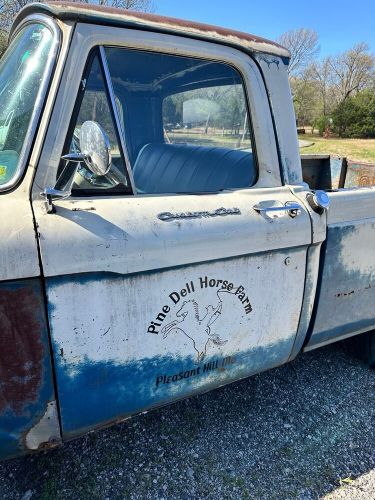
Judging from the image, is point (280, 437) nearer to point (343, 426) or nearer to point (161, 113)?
point (343, 426)

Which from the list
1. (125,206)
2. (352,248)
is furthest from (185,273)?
(352,248)

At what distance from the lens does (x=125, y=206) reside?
4.93 feet

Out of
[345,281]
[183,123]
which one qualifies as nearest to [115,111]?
[183,123]

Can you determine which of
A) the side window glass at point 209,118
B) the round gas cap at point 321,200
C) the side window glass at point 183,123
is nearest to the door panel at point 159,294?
the round gas cap at point 321,200

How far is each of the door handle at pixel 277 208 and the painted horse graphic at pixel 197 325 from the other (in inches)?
15.3

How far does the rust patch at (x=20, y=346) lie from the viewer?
129 cm

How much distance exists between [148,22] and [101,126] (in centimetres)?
46

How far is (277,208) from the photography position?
179 cm

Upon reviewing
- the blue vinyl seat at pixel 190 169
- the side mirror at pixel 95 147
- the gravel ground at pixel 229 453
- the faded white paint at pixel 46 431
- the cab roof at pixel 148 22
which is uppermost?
the cab roof at pixel 148 22

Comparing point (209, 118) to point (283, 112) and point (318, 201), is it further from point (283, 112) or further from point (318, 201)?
point (318, 201)

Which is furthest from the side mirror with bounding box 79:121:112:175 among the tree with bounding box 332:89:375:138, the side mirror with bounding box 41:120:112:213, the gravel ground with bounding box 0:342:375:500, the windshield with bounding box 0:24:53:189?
the tree with bounding box 332:89:375:138

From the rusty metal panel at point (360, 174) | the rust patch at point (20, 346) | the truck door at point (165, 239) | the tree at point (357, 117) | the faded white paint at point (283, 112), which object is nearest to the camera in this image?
the rust patch at point (20, 346)

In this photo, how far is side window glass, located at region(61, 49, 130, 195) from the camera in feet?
4.80

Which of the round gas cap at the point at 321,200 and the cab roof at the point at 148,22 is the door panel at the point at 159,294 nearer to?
the round gas cap at the point at 321,200
